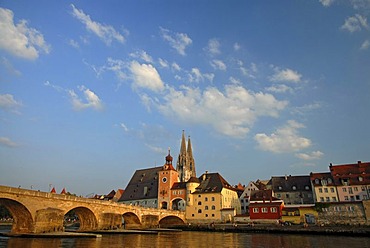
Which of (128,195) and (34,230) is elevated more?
(128,195)

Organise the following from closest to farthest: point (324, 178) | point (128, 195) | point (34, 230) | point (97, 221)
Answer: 1. point (34, 230)
2. point (97, 221)
3. point (324, 178)
4. point (128, 195)

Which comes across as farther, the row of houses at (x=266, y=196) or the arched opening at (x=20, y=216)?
the row of houses at (x=266, y=196)

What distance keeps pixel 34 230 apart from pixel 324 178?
2175 inches

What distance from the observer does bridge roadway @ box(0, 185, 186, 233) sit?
32406 mm

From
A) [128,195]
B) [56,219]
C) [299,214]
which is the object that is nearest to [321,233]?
[299,214]

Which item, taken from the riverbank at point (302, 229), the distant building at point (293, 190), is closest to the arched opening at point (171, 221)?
the riverbank at point (302, 229)

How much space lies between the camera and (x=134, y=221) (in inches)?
2169

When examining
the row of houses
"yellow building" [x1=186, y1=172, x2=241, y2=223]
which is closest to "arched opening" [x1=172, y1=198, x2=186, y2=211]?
the row of houses

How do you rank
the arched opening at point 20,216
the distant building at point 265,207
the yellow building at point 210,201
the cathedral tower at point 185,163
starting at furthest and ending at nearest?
the cathedral tower at point 185,163
the yellow building at point 210,201
the distant building at point 265,207
the arched opening at point 20,216

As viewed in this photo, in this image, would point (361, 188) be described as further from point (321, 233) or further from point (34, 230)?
point (34, 230)

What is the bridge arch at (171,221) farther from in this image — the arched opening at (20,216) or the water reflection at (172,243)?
the arched opening at (20,216)

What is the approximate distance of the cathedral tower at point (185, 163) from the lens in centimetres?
10444

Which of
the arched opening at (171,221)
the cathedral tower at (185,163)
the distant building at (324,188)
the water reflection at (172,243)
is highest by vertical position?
the cathedral tower at (185,163)

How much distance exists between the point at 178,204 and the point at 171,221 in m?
8.88
